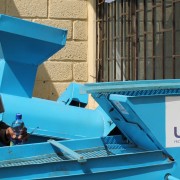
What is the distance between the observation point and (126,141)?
2.93 metres

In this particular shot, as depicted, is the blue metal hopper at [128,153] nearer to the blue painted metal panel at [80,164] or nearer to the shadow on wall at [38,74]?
the blue painted metal panel at [80,164]

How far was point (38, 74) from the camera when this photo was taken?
595 centimetres

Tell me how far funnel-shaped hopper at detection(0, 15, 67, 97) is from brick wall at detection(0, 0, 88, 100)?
7.60ft

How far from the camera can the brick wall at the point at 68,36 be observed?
589 centimetres

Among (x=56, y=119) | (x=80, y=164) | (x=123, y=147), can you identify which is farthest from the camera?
(x=56, y=119)

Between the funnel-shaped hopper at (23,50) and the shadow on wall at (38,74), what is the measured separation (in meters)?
2.28

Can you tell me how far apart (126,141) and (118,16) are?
2960 mm

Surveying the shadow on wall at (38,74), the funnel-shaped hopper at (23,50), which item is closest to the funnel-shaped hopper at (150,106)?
the funnel-shaped hopper at (23,50)

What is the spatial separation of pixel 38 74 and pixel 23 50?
96.3 inches

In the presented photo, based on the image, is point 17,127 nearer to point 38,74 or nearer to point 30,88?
point 30,88

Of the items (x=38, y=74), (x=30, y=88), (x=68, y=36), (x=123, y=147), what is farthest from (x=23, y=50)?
(x=68, y=36)

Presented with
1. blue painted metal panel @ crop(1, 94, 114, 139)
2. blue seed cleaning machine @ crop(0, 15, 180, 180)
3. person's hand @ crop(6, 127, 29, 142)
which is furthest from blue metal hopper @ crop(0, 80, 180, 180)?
blue painted metal panel @ crop(1, 94, 114, 139)

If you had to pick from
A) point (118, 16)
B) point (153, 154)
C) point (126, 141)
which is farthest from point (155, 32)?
point (153, 154)

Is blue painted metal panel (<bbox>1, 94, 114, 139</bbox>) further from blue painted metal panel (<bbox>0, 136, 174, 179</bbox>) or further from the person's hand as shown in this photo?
blue painted metal panel (<bbox>0, 136, 174, 179</bbox>)
